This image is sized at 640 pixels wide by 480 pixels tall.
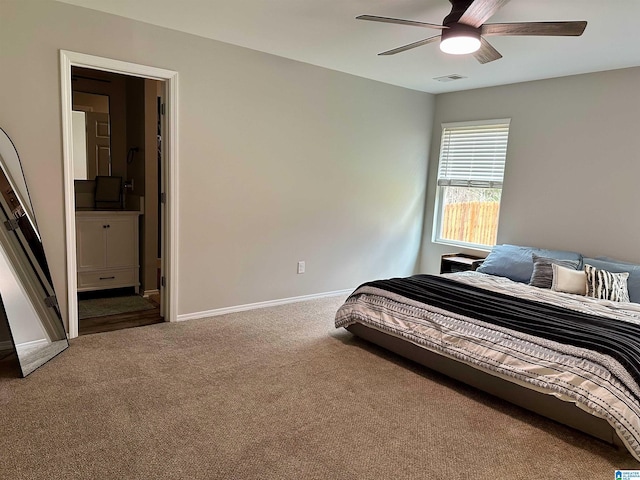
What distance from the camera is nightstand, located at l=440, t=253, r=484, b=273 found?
4.85m

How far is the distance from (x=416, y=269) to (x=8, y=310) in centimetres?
460

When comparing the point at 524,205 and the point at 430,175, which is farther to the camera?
the point at 430,175

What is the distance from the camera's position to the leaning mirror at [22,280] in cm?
283

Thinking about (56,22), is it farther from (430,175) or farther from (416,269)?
(416,269)

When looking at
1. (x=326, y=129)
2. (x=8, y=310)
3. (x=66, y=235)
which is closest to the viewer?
(x=8, y=310)

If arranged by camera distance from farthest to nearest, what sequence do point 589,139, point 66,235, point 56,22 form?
point 589,139 < point 66,235 < point 56,22

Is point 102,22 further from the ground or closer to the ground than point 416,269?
further from the ground

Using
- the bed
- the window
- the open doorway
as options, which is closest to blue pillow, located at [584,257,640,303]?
the bed

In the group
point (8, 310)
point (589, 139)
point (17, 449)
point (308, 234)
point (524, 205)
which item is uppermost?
point (589, 139)

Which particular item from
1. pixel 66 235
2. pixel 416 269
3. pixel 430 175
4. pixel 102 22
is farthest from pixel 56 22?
pixel 416 269

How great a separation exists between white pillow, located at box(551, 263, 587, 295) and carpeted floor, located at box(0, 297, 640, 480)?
1560mm

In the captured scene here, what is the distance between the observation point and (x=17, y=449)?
6.69 feet

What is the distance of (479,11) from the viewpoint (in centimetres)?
235

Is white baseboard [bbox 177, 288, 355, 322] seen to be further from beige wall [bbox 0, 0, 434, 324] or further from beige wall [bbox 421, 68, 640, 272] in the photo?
beige wall [bbox 421, 68, 640, 272]
